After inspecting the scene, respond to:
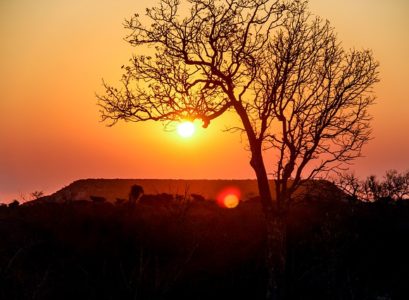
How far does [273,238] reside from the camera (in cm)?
1925

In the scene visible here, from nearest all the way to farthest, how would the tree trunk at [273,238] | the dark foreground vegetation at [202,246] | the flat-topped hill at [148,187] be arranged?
the tree trunk at [273,238] → the dark foreground vegetation at [202,246] → the flat-topped hill at [148,187]

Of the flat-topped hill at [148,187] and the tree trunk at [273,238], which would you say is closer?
the tree trunk at [273,238]

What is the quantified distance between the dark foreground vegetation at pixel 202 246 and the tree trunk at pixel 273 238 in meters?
0.75

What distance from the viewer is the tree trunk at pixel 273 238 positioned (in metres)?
18.5

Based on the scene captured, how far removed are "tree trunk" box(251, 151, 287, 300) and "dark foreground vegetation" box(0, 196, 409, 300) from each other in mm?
747

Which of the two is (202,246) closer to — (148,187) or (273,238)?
(273,238)

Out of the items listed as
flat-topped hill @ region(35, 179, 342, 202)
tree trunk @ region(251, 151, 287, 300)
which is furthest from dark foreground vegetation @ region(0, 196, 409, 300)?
flat-topped hill @ region(35, 179, 342, 202)

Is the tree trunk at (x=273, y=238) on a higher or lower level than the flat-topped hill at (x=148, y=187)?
lower

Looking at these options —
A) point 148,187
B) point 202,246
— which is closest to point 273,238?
point 202,246

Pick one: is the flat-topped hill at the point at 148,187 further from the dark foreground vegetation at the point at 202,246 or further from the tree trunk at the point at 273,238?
the tree trunk at the point at 273,238

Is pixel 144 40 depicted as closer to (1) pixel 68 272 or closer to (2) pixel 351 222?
(1) pixel 68 272

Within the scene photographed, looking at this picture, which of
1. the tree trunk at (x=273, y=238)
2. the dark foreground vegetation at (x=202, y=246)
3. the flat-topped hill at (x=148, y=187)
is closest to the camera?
the tree trunk at (x=273, y=238)

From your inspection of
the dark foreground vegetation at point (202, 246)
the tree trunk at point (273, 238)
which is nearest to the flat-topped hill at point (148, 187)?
the dark foreground vegetation at point (202, 246)

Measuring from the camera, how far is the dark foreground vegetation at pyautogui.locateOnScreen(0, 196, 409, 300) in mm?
19359
